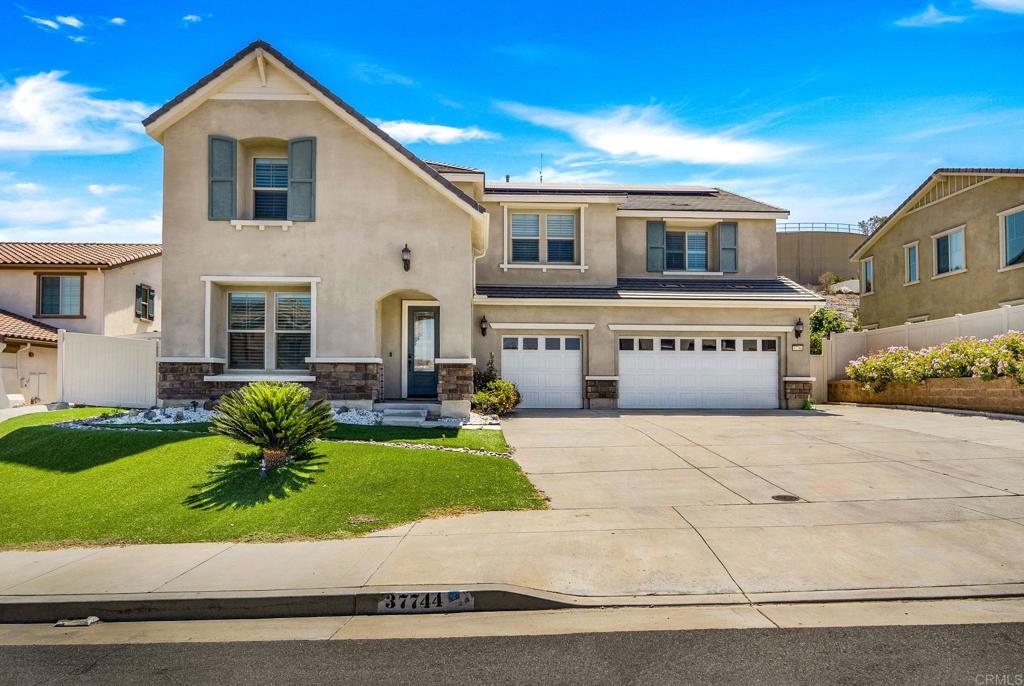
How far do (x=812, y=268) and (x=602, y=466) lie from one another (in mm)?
48705

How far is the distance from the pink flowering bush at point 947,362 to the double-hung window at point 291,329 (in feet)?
52.0

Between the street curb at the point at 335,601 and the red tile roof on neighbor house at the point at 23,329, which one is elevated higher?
the red tile roof on neighbor house at the point at 23,329

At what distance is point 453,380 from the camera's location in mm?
14844

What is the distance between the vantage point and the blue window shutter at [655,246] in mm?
21078

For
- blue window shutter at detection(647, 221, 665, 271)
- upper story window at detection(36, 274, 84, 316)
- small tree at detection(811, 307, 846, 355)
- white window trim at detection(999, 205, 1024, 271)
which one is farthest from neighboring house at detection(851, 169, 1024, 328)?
upper story window at detection(36, 274, 84, 316)

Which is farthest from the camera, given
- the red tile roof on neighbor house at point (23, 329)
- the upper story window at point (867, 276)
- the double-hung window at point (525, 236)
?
the upper story window at point (867, 276)

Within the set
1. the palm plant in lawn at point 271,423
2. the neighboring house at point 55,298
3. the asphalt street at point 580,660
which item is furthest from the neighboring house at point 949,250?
the neighboring house at point 55,298

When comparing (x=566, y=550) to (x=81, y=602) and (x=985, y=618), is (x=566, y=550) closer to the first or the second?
(x=985, y=618)

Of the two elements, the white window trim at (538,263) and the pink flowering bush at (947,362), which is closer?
the pink flowering bush at (947,362)

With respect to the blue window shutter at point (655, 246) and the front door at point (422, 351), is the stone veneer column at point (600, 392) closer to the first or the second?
the blue window shutter at point (655, 246)

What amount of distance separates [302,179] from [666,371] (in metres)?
11.4

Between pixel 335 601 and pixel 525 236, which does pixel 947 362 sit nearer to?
pixel 525 236

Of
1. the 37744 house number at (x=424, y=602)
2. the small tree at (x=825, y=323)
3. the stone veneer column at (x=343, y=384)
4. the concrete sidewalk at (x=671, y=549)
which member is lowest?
the 37744 house number at (x=424, y=602)

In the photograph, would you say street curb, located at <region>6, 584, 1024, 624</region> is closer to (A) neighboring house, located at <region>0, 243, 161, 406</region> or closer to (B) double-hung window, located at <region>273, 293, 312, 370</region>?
(B) double-hung window, located at <region>273, 293, 312, 370</region>
